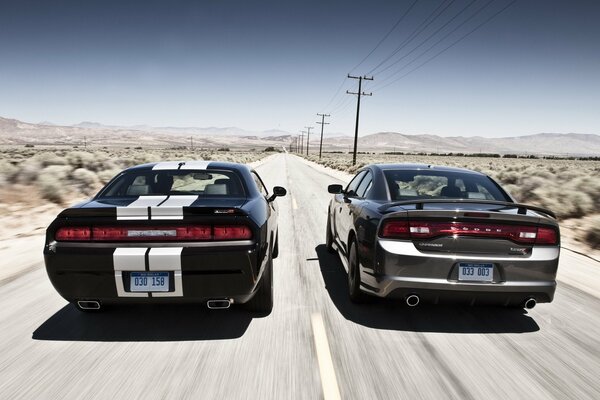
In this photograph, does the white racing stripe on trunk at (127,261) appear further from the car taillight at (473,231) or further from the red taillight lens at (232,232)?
the car taillight at (473,231)

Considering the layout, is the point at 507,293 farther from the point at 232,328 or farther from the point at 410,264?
the point at 232,328

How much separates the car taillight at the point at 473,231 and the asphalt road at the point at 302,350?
3.07ft

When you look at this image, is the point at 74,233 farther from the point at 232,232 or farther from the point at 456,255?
the point at 456,255

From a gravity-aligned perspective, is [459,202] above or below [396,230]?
above

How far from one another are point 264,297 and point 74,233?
5.96 ft

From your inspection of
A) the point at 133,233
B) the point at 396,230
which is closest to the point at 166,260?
the point at 133,233

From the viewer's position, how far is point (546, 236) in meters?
3.73

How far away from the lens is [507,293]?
362cm

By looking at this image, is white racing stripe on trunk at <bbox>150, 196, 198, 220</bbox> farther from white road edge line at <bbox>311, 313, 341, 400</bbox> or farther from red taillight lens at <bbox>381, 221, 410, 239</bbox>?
red taillight lens at <bbox>381, 221, 410, 239</bbox>

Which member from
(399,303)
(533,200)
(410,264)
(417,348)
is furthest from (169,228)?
(533,200)

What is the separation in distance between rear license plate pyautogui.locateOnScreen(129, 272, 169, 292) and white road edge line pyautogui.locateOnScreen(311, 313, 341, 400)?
139 centimetres

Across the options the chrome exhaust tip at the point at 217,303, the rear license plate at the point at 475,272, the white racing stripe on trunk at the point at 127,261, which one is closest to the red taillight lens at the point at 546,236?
the rear license plate at the point at 475,272

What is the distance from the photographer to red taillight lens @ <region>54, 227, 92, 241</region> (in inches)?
133

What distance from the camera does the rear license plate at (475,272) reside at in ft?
11.8
